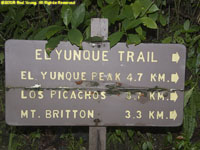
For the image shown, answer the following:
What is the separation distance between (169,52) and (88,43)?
429mm

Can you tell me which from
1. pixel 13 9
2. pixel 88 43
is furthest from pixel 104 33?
pixel 13 9

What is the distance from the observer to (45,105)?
62.2 inches

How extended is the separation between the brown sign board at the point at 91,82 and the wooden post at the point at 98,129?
3.8 inches

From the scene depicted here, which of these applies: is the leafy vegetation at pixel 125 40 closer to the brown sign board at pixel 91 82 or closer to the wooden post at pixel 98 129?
the wooden post at pixel 98 129

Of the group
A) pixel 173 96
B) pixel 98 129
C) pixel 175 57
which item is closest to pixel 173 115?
pixel 173 96

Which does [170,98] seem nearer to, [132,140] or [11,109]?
[11,109]

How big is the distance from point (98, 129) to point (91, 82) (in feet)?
0.98

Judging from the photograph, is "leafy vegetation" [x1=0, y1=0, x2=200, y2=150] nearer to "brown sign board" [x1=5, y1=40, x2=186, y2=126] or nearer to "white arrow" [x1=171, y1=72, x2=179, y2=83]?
"brown sign board" [x1=5, y1=40, x2=186, y2=126]

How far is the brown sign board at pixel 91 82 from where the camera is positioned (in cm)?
156

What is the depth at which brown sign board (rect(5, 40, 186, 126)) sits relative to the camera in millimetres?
1559

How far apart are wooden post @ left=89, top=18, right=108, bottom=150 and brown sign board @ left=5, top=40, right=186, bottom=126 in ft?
0.31

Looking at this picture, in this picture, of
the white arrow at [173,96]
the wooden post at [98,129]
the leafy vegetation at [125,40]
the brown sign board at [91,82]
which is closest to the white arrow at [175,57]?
the brown sign board at [91,82]

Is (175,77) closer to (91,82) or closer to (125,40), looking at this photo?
(91,82)

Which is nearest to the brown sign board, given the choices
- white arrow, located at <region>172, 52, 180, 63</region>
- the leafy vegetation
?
white arrow, located at <region>172, 52, 180, 63</region>
